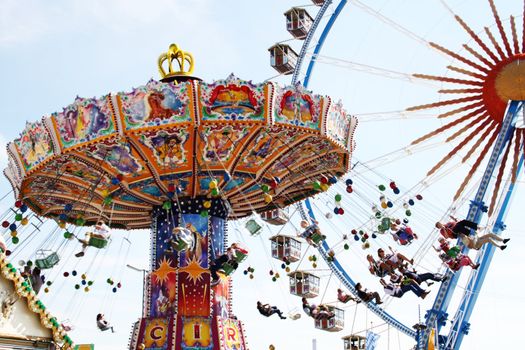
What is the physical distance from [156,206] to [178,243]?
2946 mm

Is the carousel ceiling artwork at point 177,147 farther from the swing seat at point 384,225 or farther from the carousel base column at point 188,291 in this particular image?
the swing seat at point 384,225

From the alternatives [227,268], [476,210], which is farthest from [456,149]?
[227,268]

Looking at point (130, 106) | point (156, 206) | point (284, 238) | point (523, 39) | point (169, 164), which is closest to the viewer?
point (130, 106)

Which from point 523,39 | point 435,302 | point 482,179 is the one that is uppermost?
point 523,39

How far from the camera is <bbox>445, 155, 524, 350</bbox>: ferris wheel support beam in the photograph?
81.3 ft

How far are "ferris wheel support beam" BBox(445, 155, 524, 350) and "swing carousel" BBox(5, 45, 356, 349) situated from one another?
17.7ft

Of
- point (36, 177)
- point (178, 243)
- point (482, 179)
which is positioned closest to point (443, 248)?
point (482, 179)

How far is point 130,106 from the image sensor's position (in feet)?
59.7

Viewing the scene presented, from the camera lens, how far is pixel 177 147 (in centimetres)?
1920

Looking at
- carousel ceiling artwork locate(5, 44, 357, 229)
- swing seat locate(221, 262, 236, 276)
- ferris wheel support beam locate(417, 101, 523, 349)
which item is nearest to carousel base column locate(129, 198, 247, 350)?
carousel ceiling artwork locate(5, 44, 357, 229)

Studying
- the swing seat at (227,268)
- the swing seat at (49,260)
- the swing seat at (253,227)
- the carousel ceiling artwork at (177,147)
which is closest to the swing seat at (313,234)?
the swing seat at (253,227)

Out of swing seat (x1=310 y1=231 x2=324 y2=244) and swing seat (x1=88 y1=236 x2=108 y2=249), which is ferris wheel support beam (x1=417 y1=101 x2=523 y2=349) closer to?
swing seat (x1=310 y1=231 x2=324 y2=244)

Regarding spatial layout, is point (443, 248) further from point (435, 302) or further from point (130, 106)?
point (130, 106)

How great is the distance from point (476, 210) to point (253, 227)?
641 centimetres
